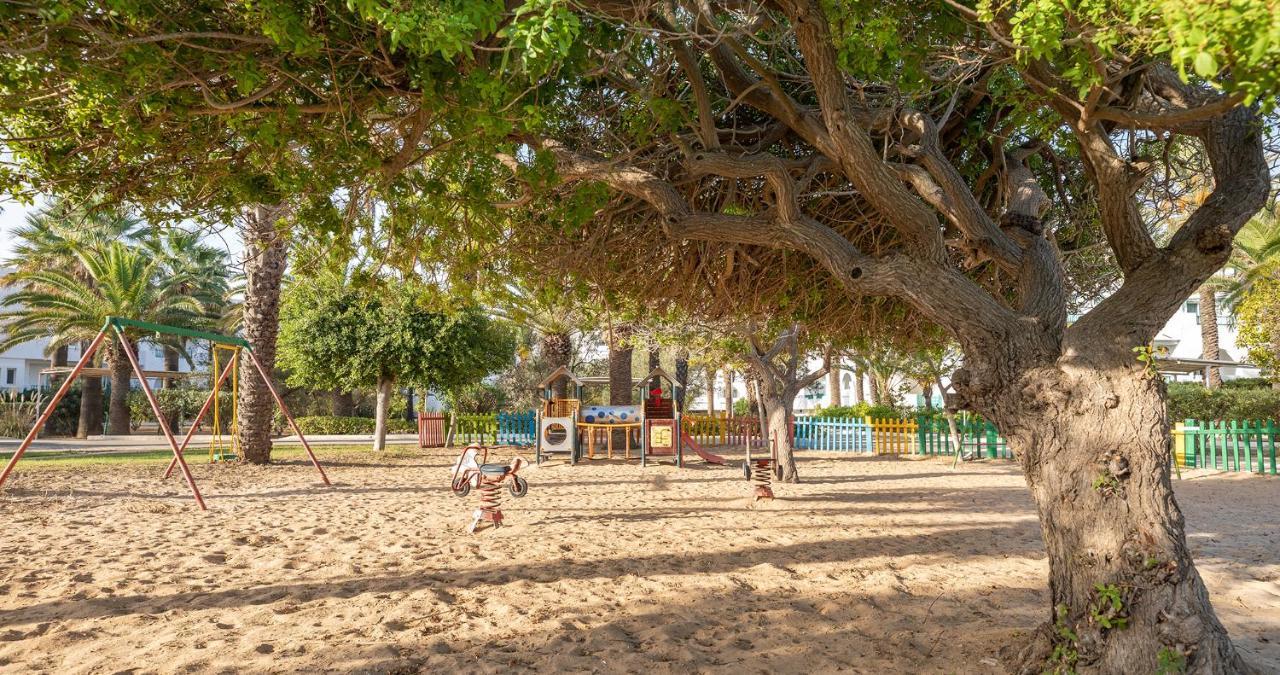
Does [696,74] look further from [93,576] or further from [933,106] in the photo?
[93,576]

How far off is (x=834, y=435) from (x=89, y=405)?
89.6ft

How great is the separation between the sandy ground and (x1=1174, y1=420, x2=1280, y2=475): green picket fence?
520 cm

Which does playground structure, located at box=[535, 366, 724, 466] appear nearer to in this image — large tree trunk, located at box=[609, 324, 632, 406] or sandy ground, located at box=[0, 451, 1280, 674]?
large tree trunk, located at box=[609, 324, 632, 406]

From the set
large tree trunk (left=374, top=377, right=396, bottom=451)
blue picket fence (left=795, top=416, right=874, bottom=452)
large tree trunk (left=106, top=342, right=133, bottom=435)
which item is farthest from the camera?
large tree trunk (left=106, top=342, right=133, bottom=435)

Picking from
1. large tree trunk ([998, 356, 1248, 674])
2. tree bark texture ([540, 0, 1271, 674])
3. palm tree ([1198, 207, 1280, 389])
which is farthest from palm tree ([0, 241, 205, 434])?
palm tree ([1198, 207, 1280, 389])

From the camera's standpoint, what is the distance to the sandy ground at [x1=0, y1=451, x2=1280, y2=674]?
4.23 m

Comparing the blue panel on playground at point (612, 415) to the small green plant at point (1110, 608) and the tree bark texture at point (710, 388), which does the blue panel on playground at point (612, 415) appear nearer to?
the tree bark texture at point (710, 388)

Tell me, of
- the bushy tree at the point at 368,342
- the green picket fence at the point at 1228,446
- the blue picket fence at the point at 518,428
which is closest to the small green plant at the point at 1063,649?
the green picket fence at the point at 1228,446

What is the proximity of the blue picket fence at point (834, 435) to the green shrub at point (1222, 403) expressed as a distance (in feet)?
26.7

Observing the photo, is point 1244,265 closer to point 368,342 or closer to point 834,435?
point 834,435

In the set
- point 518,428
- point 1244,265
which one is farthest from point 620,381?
point 1244,265

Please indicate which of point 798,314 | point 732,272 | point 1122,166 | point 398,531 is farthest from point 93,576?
point 1122,166

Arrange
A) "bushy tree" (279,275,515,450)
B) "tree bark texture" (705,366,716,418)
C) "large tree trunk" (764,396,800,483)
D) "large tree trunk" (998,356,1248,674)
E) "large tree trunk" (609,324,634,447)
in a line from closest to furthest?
"large tree trunk" (998,356,1248,674), "large tree trunk" (764,396,800,483), "bushy tree" (279,275,515,450), "large tree trunk" (609,324,634,447), "tree bark texture" (705,366,716,418)

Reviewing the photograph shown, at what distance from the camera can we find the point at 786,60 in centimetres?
554
